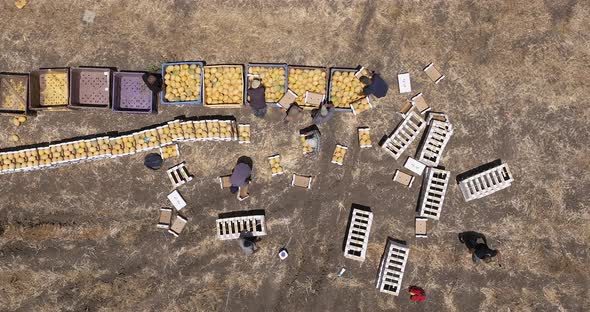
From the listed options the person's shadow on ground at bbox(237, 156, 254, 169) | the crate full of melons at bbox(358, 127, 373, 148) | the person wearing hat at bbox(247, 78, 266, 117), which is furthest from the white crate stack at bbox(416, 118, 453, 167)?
the person's shadow on ground at bbox(237, 156, 254, 169)

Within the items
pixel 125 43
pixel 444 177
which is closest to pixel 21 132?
pixel 125 43

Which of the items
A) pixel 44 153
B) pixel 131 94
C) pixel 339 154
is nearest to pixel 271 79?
pixel 339 154

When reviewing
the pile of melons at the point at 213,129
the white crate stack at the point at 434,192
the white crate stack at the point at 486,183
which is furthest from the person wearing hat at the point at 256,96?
the white crate stack at the point at 486,183

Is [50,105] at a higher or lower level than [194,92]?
lower

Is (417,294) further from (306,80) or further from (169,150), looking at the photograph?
(169,150)

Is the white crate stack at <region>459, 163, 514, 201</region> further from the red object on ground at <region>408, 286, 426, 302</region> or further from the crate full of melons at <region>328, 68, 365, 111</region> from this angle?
the crate full of melons at <region>328, 68, 365, 111</region>

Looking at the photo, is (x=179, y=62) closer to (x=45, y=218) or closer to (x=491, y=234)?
(x=45, y=218)

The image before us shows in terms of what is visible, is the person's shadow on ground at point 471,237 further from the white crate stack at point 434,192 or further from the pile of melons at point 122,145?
the pile of melons at point 122,145

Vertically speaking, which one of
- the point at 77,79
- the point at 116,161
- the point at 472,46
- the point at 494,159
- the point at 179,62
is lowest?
the point at 116,161
